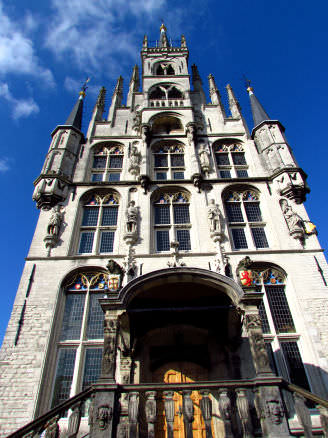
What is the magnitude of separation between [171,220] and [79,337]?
5815 millimetres

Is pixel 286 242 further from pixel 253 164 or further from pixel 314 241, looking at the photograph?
pixel 253 164

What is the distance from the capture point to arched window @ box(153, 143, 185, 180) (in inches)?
622

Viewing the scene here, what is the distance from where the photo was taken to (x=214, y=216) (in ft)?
42.4

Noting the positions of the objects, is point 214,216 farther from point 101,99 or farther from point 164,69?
point 164,69

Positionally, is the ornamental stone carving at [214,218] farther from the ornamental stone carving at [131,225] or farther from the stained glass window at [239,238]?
the ornamental stone carving at [131,225]

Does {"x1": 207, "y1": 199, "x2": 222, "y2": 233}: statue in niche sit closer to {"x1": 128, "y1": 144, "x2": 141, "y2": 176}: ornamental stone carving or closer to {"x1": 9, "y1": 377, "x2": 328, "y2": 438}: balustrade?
{"x1": 128, "y1": 144, "x2": 141, "y2": 176}: ornamental stone carving

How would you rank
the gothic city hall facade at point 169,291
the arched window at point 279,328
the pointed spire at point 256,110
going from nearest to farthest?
the gothic city hall facade at point 169,291, the arched window at point 279,328, the pointed spire at point 256,110

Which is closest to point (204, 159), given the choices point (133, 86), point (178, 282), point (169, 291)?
point (169, 291)

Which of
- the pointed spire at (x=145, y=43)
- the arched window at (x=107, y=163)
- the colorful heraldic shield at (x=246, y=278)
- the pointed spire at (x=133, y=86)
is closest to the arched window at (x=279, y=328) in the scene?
the colorful heraldic shield at (x=246, y=278)

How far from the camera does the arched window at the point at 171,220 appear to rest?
12924 millimetres

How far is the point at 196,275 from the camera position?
9211mm

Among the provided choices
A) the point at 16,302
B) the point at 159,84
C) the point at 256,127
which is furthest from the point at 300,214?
the point at 159,84

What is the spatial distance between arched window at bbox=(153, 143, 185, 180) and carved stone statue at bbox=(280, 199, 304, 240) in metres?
5.05

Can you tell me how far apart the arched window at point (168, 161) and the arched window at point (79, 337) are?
6.31 meters
